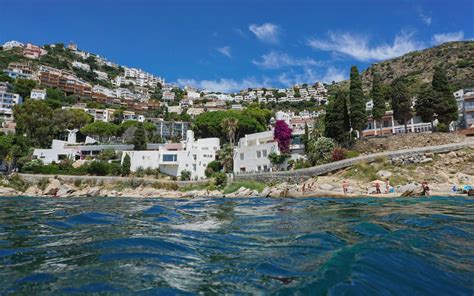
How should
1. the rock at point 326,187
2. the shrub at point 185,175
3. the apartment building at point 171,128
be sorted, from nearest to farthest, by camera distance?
the rock at point 326,187 → the shrub at point 185,175 → the apartment building at point 171,128

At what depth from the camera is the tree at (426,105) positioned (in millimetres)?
36969

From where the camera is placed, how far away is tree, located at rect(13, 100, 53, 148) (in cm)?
6575

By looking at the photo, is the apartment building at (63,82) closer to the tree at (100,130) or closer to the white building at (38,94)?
the white building at (38,94)

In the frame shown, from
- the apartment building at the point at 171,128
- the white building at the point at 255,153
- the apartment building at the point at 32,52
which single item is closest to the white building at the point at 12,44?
the apartment building at the point at 32,52

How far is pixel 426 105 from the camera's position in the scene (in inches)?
1471

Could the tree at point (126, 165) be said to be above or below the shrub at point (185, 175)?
above

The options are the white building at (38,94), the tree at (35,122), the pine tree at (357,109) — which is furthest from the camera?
Answer: the white building at (38,94)

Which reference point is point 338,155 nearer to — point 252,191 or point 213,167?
point 252,191

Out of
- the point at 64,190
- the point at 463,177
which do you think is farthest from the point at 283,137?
the point at 64,190

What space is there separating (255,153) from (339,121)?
13746 mm

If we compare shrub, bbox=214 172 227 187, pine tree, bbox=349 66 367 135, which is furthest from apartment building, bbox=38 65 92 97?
pine tree, bbox=349 66 367 135

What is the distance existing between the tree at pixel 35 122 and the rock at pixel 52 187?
2499 centimetres

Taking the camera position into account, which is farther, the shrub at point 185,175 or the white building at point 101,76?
the white building at point 101,76

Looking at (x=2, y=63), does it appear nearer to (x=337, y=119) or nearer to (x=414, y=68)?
(x=337, y=119)
